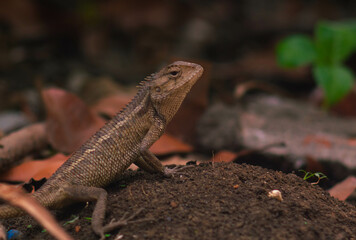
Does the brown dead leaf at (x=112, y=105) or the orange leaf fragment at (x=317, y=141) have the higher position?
the brown dead leaf at (x=112, y=105)

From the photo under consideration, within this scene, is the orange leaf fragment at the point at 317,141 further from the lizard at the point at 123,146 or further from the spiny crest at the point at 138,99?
the spiny crest at the point at 138,99

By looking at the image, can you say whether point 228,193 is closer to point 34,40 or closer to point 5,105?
point 5,105

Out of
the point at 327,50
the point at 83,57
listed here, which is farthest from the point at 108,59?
the point at 327,50

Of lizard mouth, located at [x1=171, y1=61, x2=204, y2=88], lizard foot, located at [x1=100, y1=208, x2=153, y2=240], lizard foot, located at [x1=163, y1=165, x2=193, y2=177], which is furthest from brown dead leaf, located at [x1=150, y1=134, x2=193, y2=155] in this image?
lizard foot, located at [x1=100, y1=208, x2=153, y2=240]

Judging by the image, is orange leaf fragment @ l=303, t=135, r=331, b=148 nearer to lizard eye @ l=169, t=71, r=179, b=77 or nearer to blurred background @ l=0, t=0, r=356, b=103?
lizard eye @ l=169, t=71, r=179, b=77

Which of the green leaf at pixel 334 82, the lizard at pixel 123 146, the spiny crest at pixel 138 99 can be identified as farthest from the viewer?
the green leaf at pixel 334 82

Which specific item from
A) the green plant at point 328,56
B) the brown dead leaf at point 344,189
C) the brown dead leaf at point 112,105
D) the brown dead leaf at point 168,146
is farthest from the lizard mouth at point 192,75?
the green plant at point 328,56

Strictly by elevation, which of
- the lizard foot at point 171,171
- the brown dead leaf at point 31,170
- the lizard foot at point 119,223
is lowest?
the brown dead leaf at point 31,170

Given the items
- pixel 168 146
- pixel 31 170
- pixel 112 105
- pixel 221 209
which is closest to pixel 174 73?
pixel 221 209
